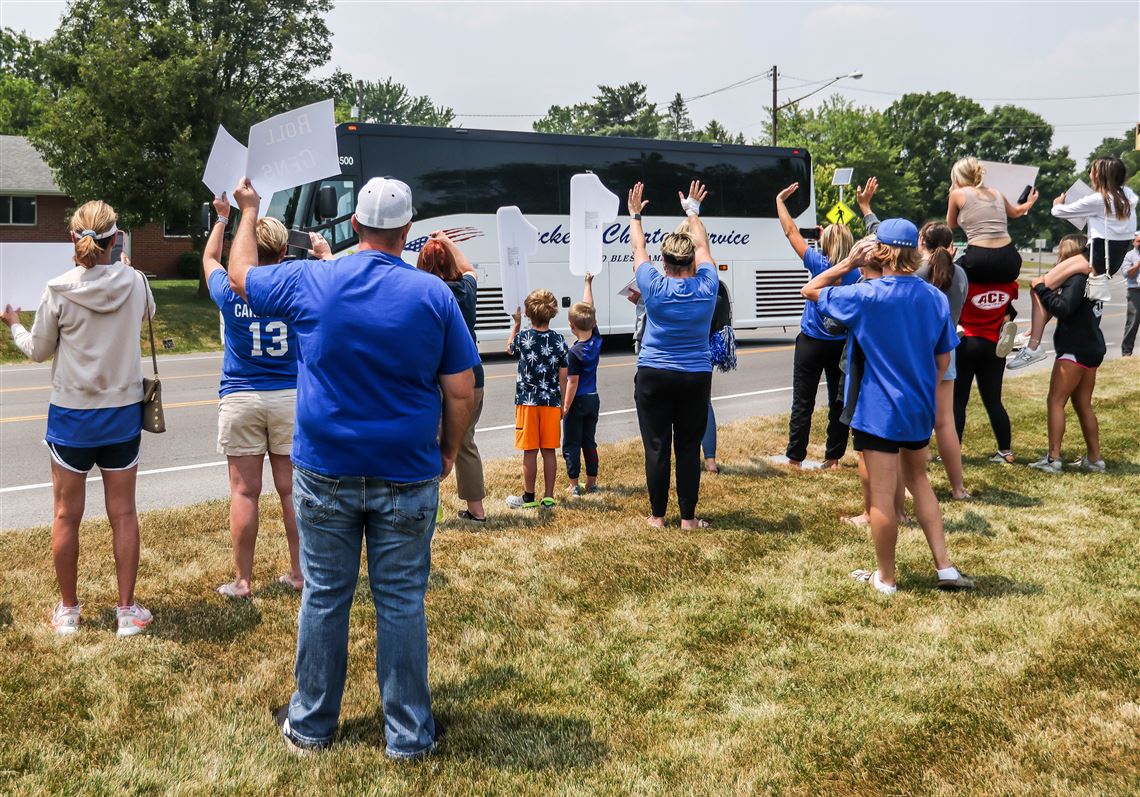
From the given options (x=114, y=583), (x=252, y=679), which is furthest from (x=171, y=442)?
(x=252, y=679)

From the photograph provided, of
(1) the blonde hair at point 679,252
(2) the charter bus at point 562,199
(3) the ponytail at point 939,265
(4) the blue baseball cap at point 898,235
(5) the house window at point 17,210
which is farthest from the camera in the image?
(5) the house window at point 17,210

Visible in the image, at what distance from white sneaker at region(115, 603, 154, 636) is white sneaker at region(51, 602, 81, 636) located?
0.18 meters

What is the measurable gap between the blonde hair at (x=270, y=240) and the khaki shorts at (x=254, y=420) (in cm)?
66

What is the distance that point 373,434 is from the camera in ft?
10.2

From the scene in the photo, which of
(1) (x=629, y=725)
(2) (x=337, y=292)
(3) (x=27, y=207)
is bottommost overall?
(1) (x=629, y=725)

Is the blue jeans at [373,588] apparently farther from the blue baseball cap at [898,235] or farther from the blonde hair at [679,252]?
the blonde hair at [679,252]

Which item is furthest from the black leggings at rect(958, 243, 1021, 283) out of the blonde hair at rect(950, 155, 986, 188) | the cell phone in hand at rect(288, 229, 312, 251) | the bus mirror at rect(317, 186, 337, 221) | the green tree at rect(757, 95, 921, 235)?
the green tree at rect(757, 95, 921, 235)

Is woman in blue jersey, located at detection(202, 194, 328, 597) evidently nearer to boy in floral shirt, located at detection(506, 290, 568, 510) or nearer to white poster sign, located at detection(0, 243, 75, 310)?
white poster sign, located at detection(0, 243, 75, 310)

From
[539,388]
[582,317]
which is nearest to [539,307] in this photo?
[582,317]

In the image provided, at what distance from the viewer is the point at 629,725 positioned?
11.6ft

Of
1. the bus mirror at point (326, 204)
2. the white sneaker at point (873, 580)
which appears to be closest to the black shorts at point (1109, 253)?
the white sneaker at point (873, 580)

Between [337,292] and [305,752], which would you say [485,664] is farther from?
[337,292]

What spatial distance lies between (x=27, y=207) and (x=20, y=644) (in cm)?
3702

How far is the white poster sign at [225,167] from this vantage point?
4.02 m
